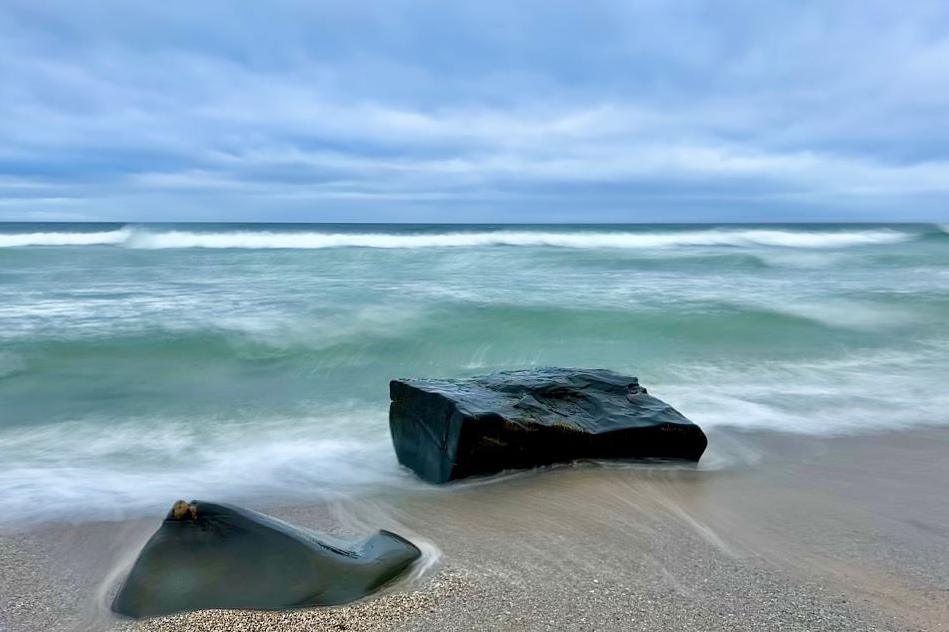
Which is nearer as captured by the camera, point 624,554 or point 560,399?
point 624,554

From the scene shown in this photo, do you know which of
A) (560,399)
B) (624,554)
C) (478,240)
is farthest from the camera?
(478,240)

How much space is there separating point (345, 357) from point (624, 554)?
16.3ft

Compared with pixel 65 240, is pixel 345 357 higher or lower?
lower

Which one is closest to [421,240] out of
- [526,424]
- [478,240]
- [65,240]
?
[478,240]

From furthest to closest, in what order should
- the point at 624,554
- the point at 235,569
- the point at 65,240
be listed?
1. the point at 65,240
2. the point at 624,554
3. the point at 235,569

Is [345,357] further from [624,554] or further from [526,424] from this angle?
[624,554]

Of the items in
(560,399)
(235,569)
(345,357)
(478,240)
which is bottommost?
(345,357)

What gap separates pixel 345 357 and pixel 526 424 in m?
4.05

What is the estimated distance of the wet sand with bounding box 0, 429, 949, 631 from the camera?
2.21 metres

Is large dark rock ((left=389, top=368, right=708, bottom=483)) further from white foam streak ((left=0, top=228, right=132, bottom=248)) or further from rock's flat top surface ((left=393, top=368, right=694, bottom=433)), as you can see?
white foam streak ((left=0, top=228, right=132, bottom=248))

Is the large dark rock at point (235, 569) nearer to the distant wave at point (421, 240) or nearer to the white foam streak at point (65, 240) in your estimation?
the distant wave at point (421, 240)

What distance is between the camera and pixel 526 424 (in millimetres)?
3559

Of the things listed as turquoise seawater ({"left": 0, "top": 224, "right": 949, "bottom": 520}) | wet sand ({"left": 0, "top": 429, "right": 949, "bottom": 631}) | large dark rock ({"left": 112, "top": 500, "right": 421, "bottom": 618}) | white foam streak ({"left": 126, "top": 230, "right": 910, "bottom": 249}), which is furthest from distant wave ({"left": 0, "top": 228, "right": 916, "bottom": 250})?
large dark rock ({"left": 112, "top": 500, "right": 421, "bottom": 618})

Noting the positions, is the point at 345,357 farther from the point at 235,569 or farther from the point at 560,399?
the point at 235,569
